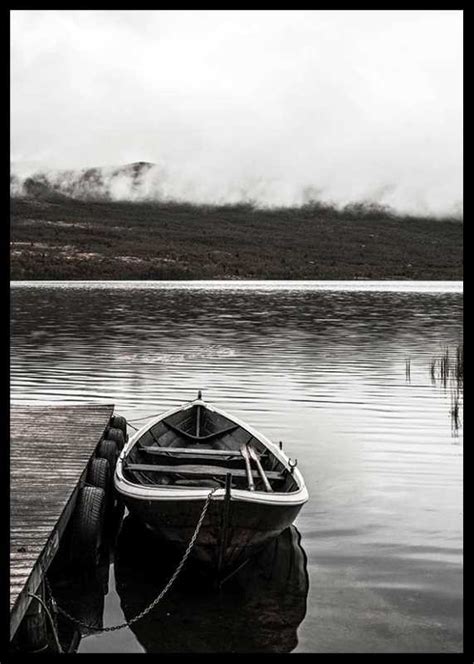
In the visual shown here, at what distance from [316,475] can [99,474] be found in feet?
14.1

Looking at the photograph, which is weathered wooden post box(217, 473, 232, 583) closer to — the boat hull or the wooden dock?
the boat hull

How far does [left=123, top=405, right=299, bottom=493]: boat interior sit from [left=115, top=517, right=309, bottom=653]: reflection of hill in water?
2.86ft

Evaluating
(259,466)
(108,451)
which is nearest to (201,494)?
(259,466)

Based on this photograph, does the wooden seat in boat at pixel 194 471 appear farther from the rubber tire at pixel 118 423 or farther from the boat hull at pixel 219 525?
the rubber tire at pixel 118 423

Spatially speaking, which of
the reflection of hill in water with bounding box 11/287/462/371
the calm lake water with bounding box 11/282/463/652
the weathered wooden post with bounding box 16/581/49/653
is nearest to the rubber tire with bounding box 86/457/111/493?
the calm lake water with bounding box 11/282/463/652

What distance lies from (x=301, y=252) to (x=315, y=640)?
173546mm

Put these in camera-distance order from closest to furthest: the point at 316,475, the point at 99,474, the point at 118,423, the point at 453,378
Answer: the point at 99,474 < the point at 316,475 < the point at 118,423 < the point at 453,378

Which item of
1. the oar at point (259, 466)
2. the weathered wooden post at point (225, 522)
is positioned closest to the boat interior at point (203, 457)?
the oar at point (259, 466)

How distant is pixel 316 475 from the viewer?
14219 millimetres

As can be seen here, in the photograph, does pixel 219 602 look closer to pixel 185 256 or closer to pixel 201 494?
pixel 201 494

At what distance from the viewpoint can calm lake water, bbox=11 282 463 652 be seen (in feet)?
26.7
